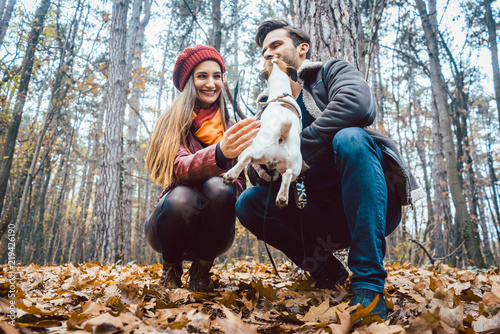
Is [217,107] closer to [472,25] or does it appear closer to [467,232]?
[467,232]

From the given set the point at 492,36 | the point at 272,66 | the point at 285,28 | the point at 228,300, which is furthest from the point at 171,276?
the point at 492,36

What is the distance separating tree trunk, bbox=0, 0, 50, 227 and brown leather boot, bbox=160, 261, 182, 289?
6.70m

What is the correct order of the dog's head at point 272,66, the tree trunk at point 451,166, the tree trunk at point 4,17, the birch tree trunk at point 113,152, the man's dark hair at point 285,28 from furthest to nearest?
the tree trunk at point 4,17 < the tree trunk at point 451,166 < the birch tree trunk at point 113,152 < the man's dark hair at point 285,28 < the dog's head at point 272,66

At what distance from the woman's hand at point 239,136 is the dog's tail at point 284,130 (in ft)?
0.77

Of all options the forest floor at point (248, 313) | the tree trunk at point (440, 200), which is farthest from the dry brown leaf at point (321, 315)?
the tree trunk at point (440, 200)

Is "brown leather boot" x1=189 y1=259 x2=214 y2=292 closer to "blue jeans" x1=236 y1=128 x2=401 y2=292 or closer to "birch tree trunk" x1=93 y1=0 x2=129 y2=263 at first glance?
"blue jeans" x1=236 y1=128 x2=401 y2=292

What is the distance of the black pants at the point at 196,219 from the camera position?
183 cm

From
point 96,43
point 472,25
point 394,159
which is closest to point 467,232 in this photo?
point 394,159

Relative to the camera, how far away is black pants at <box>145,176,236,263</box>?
1834mm

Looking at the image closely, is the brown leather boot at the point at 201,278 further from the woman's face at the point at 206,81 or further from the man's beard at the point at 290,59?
A: the man's beard at the point at 290,59

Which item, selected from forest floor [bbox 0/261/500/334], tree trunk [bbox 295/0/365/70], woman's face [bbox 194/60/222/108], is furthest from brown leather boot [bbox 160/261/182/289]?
tree trunk [bbox 295/0/365/70]

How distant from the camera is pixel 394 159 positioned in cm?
151

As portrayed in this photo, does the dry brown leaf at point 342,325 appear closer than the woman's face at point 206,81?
Yes

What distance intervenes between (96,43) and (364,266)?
8.16 m
